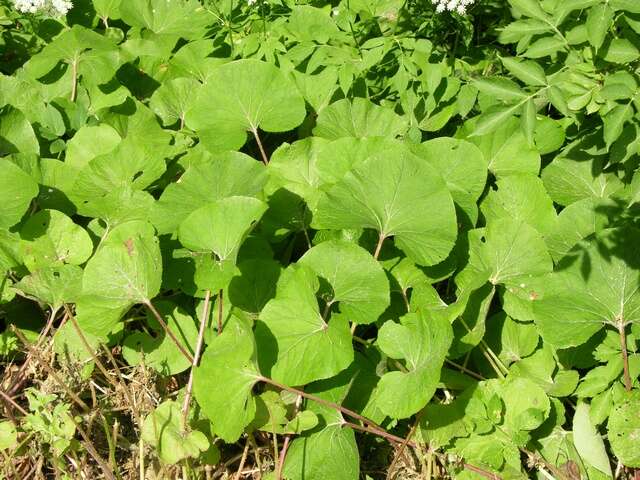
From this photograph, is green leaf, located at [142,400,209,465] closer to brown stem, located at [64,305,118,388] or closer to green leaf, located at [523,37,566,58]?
brown stem, located at [64,305,118,388]

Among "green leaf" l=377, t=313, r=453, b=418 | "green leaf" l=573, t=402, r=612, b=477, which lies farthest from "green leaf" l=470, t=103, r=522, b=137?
"green leaf" l=573, t=402, r=612, b=477

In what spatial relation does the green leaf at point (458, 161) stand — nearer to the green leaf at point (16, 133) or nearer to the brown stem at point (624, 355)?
the brown stem at point (624, 355)

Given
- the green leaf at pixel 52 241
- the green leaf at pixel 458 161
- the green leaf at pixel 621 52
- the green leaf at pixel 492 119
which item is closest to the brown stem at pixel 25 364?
the green leaf at pixel 52 241

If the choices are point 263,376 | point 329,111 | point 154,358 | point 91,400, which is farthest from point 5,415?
point 329,111

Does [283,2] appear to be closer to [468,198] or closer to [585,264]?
[468,198]

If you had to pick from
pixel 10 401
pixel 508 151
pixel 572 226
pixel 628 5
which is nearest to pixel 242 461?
pixel 10 401

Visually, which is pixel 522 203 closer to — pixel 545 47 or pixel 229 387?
pixel 545 47
